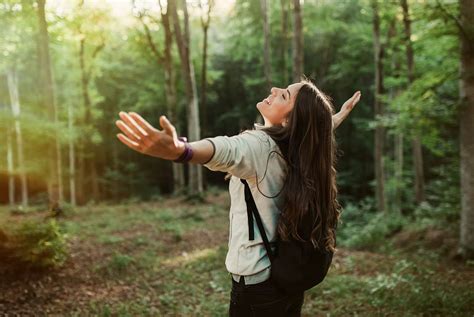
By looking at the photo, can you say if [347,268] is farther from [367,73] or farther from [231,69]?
[231,69]

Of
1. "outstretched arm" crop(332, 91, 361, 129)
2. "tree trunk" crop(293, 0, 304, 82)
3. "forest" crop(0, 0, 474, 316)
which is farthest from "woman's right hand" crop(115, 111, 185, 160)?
"tree trunk" crop(293, 0, 304, 82)

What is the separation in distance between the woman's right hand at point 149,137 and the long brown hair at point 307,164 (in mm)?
A: 747

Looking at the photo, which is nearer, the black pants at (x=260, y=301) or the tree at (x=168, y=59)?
the black pants at (x=260, y=301)

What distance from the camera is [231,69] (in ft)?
110

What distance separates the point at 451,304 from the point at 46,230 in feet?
20.6

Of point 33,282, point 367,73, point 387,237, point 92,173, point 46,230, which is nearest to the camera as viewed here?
point 33,282

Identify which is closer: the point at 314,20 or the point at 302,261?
the point at 302,261

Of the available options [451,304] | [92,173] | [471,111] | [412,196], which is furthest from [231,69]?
[451,304]

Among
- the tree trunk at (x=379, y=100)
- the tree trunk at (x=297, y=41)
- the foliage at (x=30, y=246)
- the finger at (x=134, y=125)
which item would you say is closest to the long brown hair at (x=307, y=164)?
the finger at (x=134, y=125)

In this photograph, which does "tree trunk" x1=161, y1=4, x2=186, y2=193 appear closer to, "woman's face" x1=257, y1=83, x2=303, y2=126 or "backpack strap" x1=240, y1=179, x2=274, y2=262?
"woman's face" x1=257, y1=83, x2=303, y2=126

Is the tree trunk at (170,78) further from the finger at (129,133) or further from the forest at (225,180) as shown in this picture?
the finger at (129,133)

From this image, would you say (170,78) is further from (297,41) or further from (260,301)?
(260,301)

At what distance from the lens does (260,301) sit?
2484 millimetres

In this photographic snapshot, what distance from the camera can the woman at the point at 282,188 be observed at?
2377 millimetres
